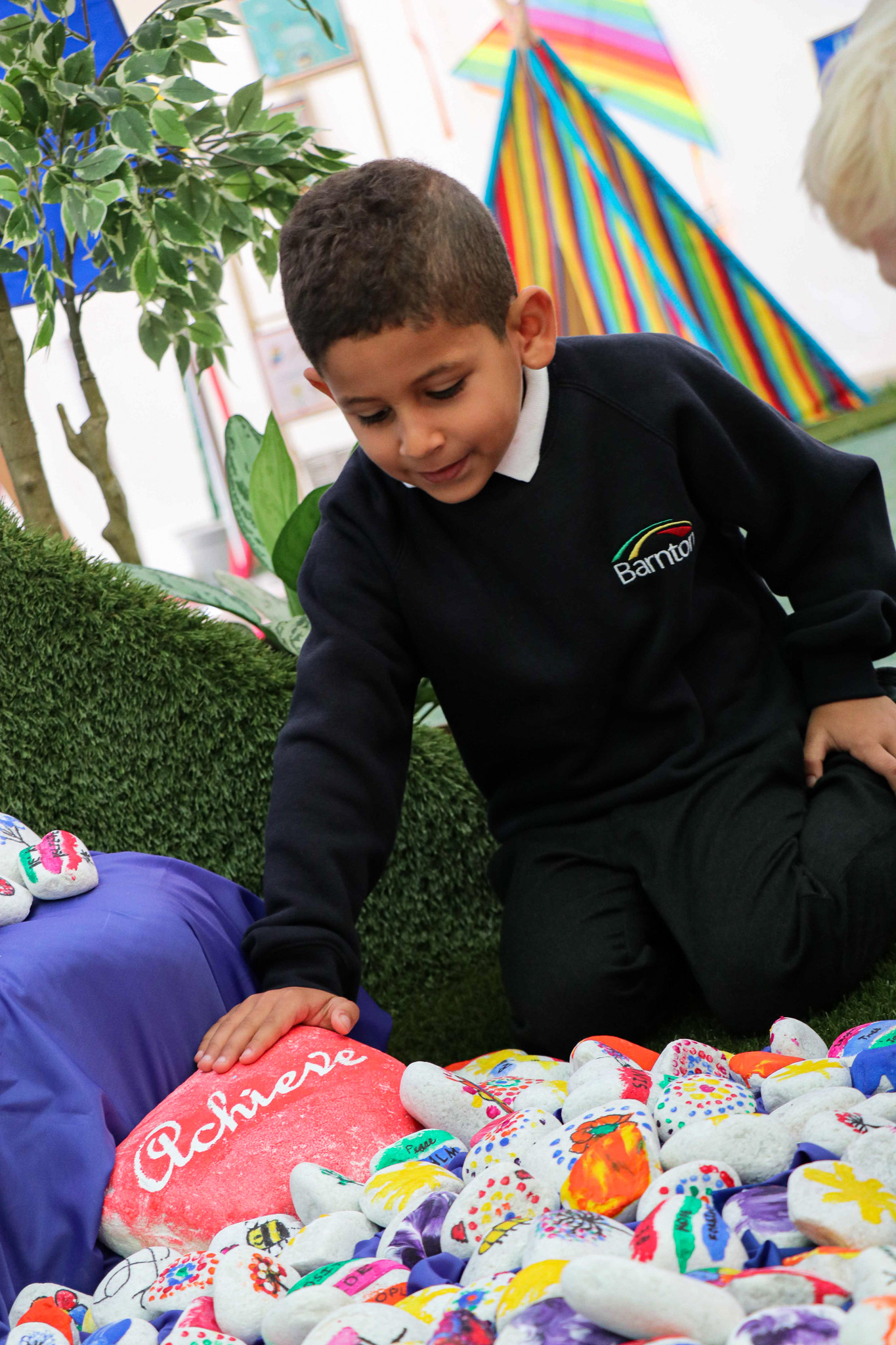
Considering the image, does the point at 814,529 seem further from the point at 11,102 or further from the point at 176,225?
the point at 11,102

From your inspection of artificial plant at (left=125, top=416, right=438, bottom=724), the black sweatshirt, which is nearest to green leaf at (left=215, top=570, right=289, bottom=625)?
artificial plant at (left=125, top=416, right=438, bottom=724)

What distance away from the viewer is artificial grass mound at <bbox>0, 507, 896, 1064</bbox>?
4.15ft

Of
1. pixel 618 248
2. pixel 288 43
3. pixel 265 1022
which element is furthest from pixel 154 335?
pixel 618 248

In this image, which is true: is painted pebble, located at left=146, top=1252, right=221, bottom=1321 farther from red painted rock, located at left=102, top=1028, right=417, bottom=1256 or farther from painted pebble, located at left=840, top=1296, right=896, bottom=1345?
painted pebble, located at left=840, top=1296, right=896, bottom=1345

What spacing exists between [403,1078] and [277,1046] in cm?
11

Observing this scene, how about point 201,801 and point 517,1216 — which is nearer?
point 517,1216

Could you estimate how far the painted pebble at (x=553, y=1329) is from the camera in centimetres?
46

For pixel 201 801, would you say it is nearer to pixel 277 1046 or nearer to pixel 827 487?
pixel 277 1046

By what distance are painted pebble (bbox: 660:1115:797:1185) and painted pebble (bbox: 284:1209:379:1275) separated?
0.57ft

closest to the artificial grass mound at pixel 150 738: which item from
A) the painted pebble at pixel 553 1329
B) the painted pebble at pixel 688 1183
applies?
the painted pebble at pixel 688 1183

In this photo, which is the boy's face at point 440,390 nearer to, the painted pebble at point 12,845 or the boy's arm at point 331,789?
the boy's arm at point 331,789

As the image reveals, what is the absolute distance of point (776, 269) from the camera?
3.16m

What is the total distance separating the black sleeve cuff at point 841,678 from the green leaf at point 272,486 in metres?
0.84

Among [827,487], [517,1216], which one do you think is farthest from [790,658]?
[517,1216]
